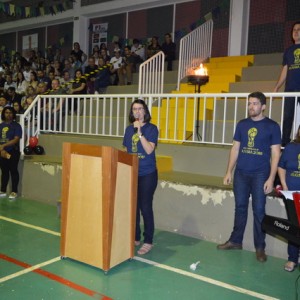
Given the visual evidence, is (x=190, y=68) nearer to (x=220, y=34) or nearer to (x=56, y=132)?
(x=220, y=34)

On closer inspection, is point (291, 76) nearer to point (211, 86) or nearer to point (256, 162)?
point (256, 162)

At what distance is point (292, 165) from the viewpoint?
11.3ft

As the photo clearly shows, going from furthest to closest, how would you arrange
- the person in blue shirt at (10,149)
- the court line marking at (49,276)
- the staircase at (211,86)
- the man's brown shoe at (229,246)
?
1. the staircase at (211,86)
2. the person in blue shirt at (10,149)
3. the man's brown shoe at (229,246)
4. the court line marking at (49,276)

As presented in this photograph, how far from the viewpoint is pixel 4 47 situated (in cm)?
1524

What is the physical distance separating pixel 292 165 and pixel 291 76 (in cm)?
157

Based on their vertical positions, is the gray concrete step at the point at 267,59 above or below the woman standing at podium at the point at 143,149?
above

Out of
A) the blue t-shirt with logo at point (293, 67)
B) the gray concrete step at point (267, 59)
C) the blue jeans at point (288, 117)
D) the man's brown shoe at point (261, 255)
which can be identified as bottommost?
the man's brown shoe at point (261, 255)

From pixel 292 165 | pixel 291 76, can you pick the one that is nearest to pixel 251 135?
pixel 292 165

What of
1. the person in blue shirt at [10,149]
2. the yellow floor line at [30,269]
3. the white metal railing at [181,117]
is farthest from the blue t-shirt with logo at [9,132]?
the yellow floor line at [30,269]

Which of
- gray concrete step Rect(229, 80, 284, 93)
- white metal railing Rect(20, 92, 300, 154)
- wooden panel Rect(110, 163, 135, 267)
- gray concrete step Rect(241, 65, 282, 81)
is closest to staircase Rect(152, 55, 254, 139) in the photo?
white metal railing Rect(20, 92, 300, 154)

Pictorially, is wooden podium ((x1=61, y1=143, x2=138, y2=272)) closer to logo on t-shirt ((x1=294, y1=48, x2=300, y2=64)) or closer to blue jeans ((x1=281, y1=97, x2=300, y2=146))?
blue jeans ((x1=281, y1=97, x2=300, y2=146))

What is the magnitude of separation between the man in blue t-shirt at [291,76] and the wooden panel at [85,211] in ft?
8.53

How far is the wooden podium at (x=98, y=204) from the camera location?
10.6ft

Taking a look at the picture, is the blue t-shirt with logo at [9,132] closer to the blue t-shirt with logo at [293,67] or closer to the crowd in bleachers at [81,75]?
the crowd in bleachers at [81,75]
